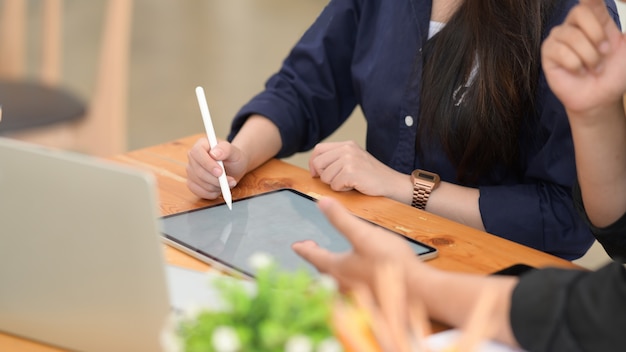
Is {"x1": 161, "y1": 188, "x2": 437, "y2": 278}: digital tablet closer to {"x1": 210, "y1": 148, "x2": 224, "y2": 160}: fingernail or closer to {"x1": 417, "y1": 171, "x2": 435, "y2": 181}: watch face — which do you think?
{"x1": 210, "y1": 148, "x2": 224, "y2": 160}: fingernail

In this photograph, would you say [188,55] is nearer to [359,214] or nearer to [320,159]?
[320,159]

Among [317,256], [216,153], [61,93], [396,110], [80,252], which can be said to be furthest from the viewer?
[61,93]

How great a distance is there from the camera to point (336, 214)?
2.53 ft

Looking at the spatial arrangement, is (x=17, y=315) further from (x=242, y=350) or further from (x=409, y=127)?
(x=409, y=127)

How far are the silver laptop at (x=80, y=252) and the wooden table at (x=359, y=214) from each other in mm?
54

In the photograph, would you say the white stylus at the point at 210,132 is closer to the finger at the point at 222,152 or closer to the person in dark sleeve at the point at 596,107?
the finger at the point at 222,152

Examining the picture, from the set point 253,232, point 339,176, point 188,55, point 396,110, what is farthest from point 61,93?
point 188,55

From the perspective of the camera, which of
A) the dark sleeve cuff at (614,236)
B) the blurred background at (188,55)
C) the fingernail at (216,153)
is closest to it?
the dark sleeve cuff at (614,236)

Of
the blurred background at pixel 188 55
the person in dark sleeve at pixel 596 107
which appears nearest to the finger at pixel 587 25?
the person in dark sleeve at pixel 596 107

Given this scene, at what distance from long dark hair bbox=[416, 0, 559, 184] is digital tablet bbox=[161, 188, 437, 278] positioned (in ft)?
1.03

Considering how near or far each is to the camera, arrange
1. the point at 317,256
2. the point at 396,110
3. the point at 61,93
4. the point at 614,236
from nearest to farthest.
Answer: the point at 317,256
the point at 614,236
the point at 396,110
the point at 61,93

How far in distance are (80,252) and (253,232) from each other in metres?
0.35

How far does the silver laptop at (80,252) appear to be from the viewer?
2.30 feet

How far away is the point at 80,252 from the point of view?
75 centimetres
